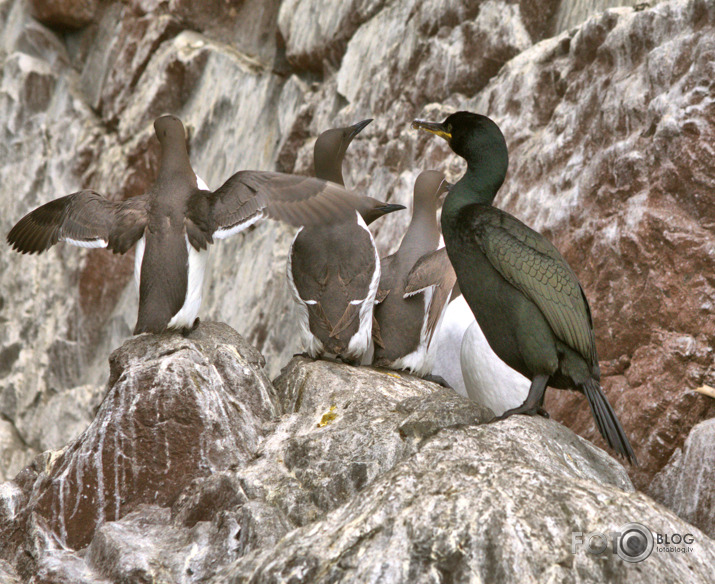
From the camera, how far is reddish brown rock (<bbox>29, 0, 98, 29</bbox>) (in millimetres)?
13172

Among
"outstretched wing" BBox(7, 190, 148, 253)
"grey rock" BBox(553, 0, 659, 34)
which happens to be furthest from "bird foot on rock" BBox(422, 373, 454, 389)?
"grey rock" BBox(553, 0, 659, 34)

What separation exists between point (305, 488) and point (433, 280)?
2.33 meters

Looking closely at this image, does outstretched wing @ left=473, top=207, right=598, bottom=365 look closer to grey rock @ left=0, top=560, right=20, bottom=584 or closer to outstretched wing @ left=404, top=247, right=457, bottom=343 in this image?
outstretched wing @ left=404, top=247, right=457, bottom=343

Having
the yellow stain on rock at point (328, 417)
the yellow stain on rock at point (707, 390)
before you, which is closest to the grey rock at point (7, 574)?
the yellow stain on rock at point (328, 417)

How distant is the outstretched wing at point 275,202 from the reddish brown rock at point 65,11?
28.4ft

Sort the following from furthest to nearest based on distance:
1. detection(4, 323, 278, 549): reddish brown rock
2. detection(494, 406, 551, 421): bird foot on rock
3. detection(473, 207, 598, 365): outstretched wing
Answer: detection(4, 323, 278, 549): reddish brown rock < detection(473, 207, 598, 365): outstretched wing < detection(494, 406, 551, 421): bird foot on rock

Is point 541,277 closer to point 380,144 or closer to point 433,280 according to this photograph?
point 433,280

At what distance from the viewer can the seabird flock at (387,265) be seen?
4668mm

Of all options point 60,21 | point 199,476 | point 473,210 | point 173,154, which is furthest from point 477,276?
point 60,21

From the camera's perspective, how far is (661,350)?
243 inches

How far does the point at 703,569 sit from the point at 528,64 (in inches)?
212

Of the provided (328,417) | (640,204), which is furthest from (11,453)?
(640,204)

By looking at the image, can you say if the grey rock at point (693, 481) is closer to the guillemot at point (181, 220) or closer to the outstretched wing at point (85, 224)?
the guillemot at point (181, 220)

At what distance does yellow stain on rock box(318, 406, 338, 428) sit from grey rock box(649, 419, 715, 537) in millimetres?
2093
